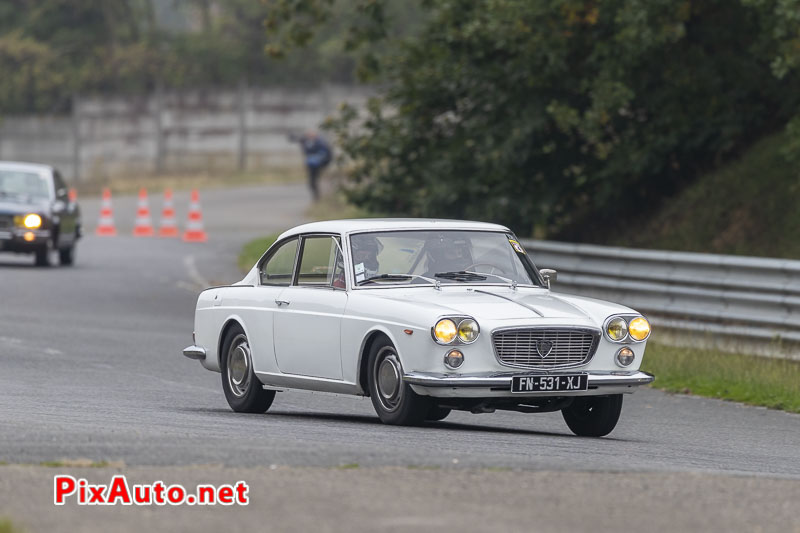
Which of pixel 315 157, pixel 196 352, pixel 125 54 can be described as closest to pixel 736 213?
pixel 196 352

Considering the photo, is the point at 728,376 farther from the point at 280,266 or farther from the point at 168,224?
the point at 168,224

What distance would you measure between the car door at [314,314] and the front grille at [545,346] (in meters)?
1.25

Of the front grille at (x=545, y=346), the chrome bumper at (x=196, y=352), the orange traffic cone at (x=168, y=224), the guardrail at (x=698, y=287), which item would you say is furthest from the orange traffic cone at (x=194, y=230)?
the front grille at (x=545, y=346)

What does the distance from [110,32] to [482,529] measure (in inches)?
2265

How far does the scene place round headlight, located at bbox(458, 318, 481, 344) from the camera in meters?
10.3

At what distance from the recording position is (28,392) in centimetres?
1264

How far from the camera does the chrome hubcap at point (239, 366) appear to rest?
39.6 ft

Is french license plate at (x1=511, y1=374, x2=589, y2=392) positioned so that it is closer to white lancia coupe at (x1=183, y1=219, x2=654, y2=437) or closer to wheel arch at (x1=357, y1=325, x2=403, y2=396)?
white lancia coupe at (x1=183, y1=219, x2=654, y2=437)

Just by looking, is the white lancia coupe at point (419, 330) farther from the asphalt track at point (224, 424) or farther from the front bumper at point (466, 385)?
the asphalt track at point (224, 424)

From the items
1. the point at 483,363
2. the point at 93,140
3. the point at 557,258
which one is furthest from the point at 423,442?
the point at 93,140

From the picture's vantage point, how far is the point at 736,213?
68.7 ft

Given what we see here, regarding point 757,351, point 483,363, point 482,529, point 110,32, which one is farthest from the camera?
point 110,32

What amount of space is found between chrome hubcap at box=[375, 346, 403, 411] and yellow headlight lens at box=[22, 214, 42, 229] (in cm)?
1611

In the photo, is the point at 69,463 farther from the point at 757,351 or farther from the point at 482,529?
the point at 757,351
